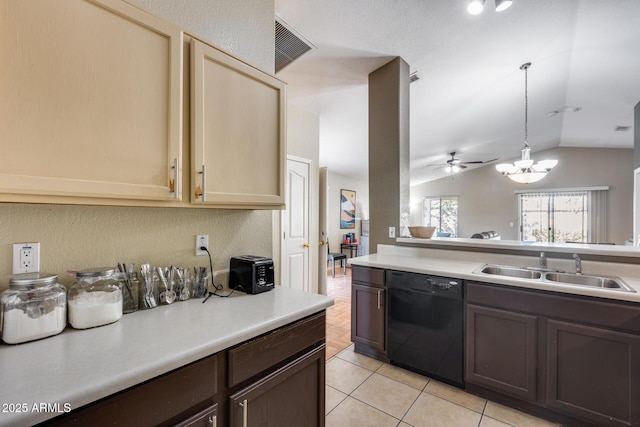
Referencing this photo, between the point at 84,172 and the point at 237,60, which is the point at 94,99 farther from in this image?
the point at 237,60

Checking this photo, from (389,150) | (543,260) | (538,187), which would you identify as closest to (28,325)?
(389,150)

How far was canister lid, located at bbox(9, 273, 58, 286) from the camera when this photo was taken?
879 mm

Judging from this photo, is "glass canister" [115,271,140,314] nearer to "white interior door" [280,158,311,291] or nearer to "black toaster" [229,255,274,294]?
"black toaster" [229,255,274,294]


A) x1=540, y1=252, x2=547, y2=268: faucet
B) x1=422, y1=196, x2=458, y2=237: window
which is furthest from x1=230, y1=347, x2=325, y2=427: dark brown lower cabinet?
x1=422, y1=196, x2=458, y2=237: window

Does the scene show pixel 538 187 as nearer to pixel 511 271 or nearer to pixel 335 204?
pixel 335 204

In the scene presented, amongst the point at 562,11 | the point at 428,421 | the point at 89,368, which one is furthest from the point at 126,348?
the point at 562,11

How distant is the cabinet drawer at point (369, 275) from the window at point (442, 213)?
7270 millimetres

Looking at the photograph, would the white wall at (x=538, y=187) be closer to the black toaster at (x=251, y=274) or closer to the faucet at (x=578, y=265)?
the faucet at (x=578, y=265)

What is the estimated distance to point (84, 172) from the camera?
36.1 inches

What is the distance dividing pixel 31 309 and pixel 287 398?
3.19 ft

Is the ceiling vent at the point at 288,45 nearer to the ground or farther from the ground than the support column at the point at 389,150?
farther from the ground

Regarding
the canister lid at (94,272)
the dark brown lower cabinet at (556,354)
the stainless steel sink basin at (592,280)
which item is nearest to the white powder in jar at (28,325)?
the canister lid at (94,272)

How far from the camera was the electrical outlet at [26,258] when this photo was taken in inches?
38.8

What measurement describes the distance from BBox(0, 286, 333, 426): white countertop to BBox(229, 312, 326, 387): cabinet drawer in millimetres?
36
